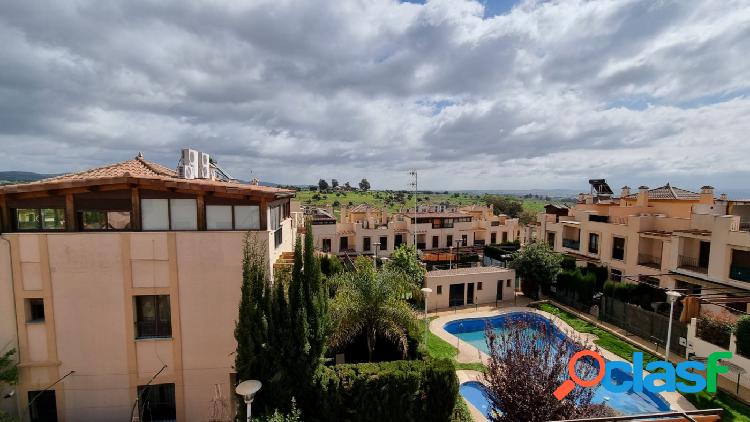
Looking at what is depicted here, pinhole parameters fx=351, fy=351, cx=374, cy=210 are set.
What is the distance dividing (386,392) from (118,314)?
31.5ft

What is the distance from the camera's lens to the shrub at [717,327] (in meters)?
16.6

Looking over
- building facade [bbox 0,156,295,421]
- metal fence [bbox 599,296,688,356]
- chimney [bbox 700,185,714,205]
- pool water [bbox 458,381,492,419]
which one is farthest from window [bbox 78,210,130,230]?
chimney [bbox 700,185,714,205]

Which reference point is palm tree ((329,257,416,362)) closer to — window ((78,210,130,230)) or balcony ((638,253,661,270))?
window ((78,210,130,230))

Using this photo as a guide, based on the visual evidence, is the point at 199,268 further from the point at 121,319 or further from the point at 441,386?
the point at 441,386

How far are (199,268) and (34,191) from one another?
19.2ft

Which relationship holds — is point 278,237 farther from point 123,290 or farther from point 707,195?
point 707,195

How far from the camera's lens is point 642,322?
861 inches

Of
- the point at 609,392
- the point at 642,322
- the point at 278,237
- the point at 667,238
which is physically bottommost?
the point at 609,392

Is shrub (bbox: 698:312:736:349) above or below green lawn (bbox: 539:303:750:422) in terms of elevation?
above

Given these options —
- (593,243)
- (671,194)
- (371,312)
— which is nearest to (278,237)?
(371,312)

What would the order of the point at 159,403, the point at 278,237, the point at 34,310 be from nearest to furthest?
1. the point at 34,310
2. the point at 159,403
3. the point at 278,237

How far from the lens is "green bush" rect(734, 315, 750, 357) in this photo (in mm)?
15526

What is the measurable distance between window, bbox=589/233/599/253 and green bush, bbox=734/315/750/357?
16.3 m

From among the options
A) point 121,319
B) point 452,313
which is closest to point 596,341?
point 452,313
